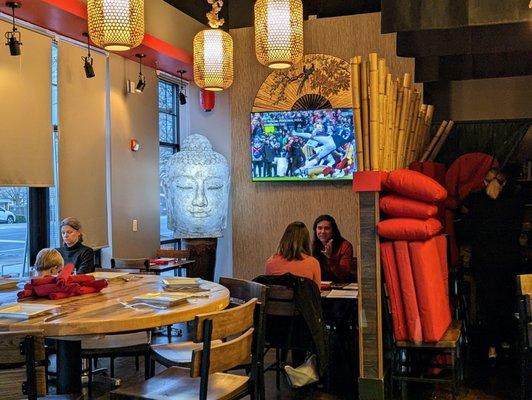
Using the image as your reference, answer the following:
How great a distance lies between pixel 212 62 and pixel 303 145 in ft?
5.65

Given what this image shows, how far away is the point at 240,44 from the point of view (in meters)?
6.97

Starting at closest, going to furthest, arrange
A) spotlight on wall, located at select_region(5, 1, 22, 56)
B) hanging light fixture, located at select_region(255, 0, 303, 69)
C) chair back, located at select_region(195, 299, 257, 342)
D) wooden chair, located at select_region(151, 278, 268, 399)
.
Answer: chair back, located at select_region(195, 299, 257, 342)
wooden chair, located at select_region(151, 278, 268, 399)
hanging light fixture, located at select_region(255, 0, 303, 69)
spotlight on wall, located at select_region(5, 1, 22, 56)

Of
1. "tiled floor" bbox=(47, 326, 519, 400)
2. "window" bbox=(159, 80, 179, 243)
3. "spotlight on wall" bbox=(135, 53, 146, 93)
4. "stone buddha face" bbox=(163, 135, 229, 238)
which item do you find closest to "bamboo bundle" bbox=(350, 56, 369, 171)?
"tiled floor" bbox=(47, 326, 519, 400)

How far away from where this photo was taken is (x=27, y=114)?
5.52 metres

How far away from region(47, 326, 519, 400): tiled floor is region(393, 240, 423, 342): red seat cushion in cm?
63

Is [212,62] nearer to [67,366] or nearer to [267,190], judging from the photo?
A: [267,190]

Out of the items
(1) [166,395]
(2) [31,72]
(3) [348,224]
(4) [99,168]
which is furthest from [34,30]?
(1) [166,395]

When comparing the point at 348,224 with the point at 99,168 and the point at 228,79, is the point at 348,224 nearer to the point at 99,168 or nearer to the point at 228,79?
the point at 228,79

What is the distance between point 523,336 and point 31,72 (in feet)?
14.1

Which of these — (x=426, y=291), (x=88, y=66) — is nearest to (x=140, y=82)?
(x=88, y=66)

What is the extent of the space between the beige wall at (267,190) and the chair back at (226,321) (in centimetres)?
403

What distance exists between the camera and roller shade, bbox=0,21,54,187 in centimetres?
527

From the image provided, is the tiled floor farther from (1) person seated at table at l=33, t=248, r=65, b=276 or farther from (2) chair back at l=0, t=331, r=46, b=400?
(2) chair back at l=0, t=331, r=46, b=400

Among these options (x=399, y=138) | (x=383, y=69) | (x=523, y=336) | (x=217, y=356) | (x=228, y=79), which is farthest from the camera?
(x=228, y=79)
